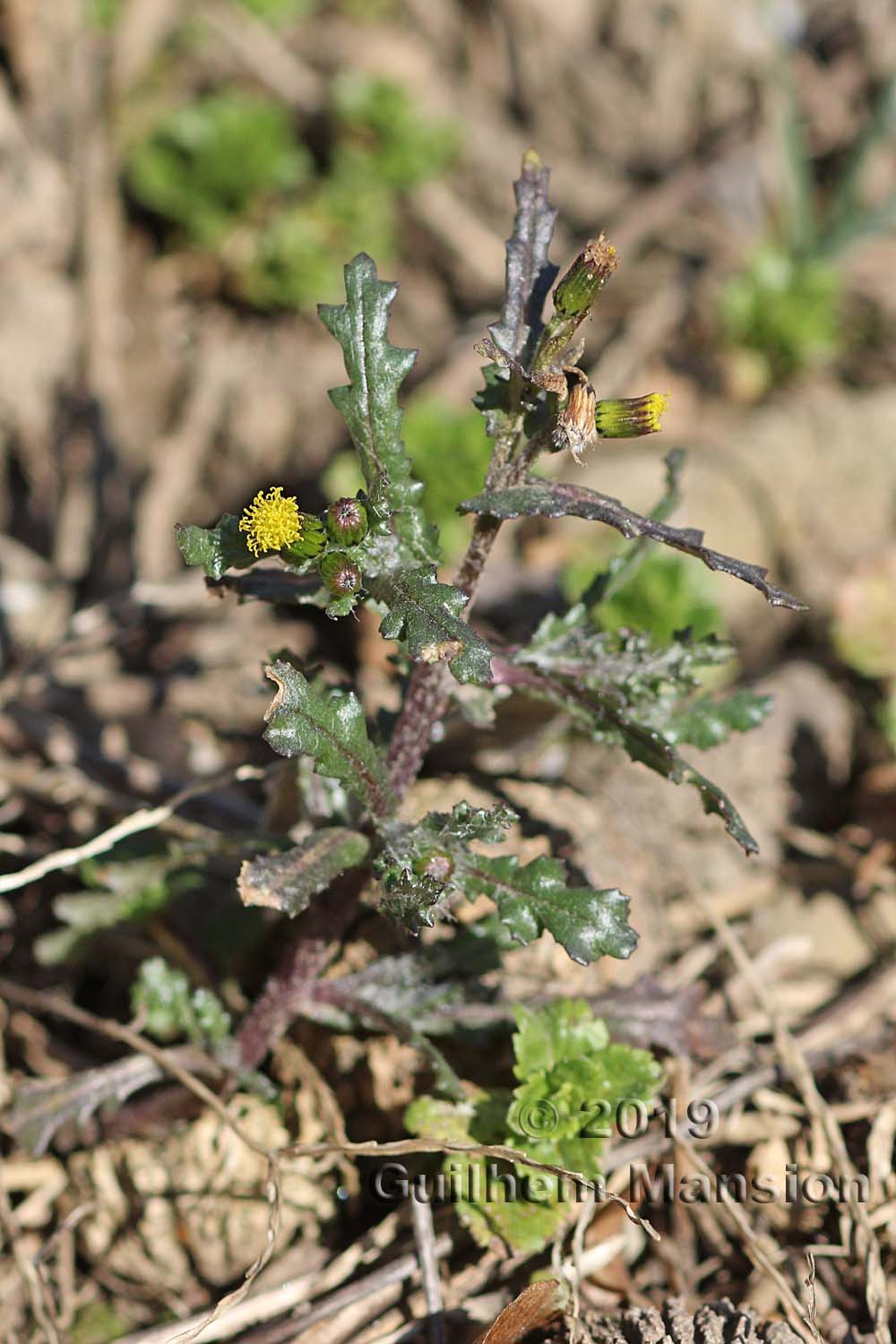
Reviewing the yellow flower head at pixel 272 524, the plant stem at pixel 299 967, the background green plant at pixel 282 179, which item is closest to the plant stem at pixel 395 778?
the plant stem at pixel 299 967

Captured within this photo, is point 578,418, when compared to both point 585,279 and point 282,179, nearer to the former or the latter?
point 585,279

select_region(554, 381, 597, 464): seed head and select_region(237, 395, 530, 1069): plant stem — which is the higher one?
select_region(554, 381, 597, 464): seed head

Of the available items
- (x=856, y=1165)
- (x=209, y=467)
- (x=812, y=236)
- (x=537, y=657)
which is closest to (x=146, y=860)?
(x=537, y=657)

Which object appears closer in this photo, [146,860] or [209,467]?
[146,860]

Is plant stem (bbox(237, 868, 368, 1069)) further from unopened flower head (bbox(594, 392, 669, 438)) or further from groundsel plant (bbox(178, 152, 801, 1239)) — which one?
unopened flower head (bbox(594, 392, 669, 438))

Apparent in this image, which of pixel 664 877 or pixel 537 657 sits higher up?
pixel 537 657

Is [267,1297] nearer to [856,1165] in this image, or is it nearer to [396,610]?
[856,1165]

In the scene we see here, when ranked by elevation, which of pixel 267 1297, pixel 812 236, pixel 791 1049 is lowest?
pixel 267 1297

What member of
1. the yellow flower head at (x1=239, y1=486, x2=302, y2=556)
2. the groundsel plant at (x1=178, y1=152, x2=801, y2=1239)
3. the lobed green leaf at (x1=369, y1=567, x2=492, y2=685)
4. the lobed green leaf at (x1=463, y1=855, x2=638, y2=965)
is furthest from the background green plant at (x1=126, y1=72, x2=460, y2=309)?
the lobed green leaf at (x1=463, y1=855, x2=638, y2=965)
